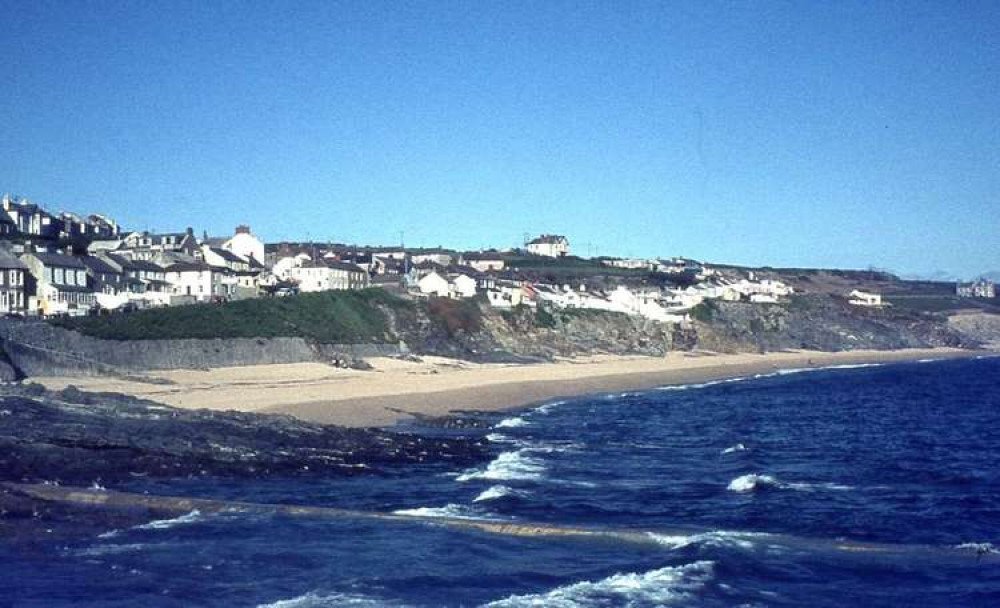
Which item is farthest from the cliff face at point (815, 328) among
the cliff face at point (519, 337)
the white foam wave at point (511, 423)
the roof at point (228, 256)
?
the white foam wave at point (511, 423)

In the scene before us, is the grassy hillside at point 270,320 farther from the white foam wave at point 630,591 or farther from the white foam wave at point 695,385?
the white foam wave at point 630,591

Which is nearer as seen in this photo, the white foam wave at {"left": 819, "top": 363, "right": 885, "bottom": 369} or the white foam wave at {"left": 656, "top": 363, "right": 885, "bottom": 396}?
the white foam wave at {"left": 656, "top": 363, "right": 885, "bottom": 396}

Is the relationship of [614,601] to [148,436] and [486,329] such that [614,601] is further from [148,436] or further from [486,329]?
[486,329]

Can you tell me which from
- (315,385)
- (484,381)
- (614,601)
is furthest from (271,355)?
(614,601)

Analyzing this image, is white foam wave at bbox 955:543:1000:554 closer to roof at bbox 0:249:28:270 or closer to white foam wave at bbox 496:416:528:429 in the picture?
white foam wave at bbox 496:416:528:429

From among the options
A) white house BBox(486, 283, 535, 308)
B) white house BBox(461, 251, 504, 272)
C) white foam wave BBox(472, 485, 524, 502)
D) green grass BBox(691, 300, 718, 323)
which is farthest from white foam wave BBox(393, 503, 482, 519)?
white house BBox(461, 251, 504, 272)

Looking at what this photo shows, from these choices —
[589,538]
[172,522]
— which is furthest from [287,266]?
[589,538]
